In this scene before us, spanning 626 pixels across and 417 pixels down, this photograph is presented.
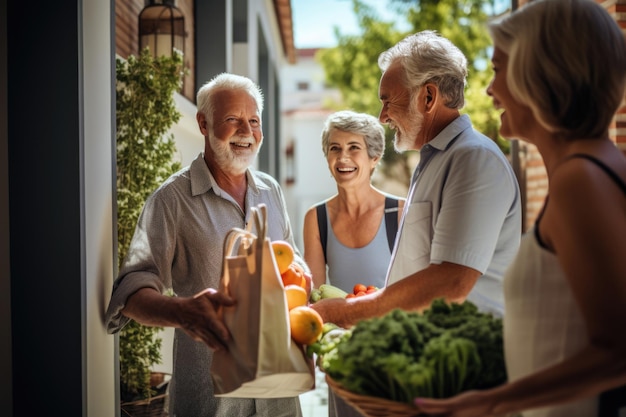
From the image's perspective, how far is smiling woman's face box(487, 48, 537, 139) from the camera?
171cm

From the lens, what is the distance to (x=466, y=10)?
2000cm

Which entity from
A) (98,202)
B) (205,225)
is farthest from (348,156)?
(98,202)

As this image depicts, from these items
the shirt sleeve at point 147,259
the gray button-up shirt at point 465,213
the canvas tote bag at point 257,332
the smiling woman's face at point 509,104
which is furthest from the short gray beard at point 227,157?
the smiling woman's face at point 509,104

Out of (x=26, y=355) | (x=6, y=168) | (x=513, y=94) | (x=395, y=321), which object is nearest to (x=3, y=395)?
(x=26, y=355)

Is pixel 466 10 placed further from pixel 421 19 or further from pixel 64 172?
pixel 64 172

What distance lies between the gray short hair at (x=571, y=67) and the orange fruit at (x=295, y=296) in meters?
1.03

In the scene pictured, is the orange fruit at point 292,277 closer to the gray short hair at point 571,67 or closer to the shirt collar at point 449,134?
the shirt collar at point 449,134

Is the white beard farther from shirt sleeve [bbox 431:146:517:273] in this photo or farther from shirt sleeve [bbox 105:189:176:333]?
shirt sleeve [bbox 105:189:176:333]

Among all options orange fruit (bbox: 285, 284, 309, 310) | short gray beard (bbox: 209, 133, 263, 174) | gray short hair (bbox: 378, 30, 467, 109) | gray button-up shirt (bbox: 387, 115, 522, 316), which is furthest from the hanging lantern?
orange fruit (bbox: 285, 284, 309, 310)

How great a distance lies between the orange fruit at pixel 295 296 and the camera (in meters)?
2.28

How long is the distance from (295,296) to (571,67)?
→ 117 centimetres

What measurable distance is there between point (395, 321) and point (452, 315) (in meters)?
0.18

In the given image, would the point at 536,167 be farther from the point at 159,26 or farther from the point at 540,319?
the point at 540,319

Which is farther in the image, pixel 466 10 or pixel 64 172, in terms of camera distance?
pixel 466 10
